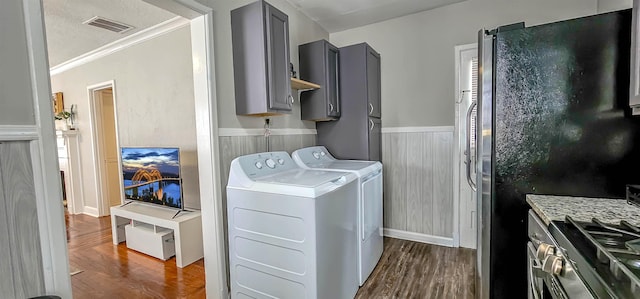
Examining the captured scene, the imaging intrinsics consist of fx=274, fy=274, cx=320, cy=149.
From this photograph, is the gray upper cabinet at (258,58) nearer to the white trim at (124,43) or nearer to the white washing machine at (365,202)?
the white washing machine at (365,202)

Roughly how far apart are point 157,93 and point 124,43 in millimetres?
844

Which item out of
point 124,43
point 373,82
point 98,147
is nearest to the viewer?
point 373,82

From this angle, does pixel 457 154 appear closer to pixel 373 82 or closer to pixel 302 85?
pixel 373 82

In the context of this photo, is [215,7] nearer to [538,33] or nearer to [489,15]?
[538,33]

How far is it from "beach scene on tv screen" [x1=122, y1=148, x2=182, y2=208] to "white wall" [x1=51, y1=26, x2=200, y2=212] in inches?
8.3

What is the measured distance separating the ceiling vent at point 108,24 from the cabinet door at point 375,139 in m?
2.71

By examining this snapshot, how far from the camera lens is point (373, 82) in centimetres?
271

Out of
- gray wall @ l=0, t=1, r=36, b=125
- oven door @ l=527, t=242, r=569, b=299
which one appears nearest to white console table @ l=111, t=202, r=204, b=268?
gray wall @ l=0, t=1, r=36, b=125

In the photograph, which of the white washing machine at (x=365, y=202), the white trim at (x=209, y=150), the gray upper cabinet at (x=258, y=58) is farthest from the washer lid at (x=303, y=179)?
the gray upper cabinet at (x=258, y=58)

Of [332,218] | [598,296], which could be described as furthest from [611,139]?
[332,218]

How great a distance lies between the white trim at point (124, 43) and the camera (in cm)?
282

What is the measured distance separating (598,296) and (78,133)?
18.1 feet

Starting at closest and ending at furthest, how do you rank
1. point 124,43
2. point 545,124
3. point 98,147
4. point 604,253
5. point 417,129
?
point 604,253
point 545,124
point 417,129
point 124,43
point 98,147

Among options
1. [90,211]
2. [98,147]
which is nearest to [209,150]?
[98,147]
